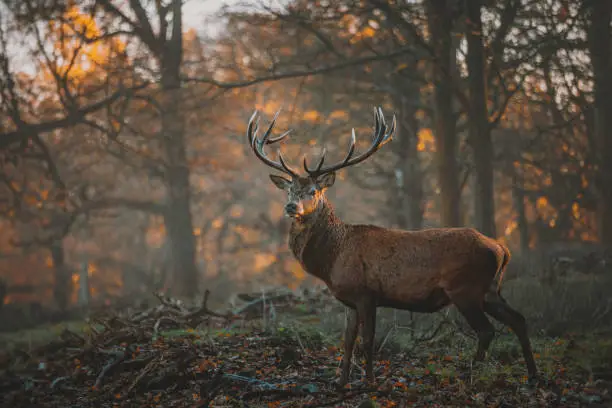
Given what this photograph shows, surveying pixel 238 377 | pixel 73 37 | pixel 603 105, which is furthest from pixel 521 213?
pixel 238 377

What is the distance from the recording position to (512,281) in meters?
12.5

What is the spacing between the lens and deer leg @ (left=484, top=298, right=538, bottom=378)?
6.27m

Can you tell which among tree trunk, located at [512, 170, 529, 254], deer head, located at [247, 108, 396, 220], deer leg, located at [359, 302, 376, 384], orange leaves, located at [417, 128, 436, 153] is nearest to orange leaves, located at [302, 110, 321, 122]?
orange leaves, located at [417, 128, 436, 153]

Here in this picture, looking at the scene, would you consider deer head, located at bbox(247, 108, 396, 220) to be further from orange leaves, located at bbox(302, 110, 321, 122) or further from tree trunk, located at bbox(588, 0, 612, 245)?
orange leaves, located at bbox(302, 110, 321, 122)

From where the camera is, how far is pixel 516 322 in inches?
249

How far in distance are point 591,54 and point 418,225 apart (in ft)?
21.8

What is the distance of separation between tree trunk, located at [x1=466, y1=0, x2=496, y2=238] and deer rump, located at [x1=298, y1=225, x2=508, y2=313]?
6.19 metres

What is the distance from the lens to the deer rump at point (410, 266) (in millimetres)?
6176

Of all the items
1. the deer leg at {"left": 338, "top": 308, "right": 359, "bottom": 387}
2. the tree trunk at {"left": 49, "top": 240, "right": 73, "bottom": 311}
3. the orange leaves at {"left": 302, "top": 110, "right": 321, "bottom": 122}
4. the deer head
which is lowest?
the tree trunk at {"left": 49, "top": 240, "right": 73, "bottom": 311}

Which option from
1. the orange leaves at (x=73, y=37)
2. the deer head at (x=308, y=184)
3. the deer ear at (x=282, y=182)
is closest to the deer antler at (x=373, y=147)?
the deer head at (x=308, y=184)

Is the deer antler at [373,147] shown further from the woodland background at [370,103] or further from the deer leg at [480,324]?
the woodland background at [370,103]

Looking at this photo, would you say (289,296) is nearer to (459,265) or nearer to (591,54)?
(459,265)

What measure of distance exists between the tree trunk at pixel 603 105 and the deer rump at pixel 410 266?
30.7 feet

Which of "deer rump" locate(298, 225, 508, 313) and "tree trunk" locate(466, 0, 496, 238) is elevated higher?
"tree trunk" locate(466, 0, 496, 238)
